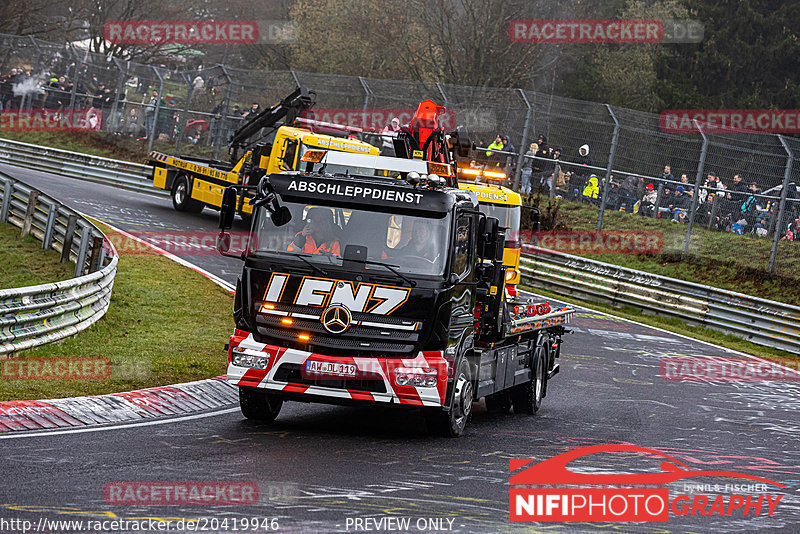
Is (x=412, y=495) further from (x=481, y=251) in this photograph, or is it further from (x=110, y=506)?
(x=481, y=251)

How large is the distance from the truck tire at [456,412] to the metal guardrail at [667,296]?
40.0ft

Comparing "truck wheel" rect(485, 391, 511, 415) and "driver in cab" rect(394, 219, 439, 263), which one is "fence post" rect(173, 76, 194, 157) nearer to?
"truck wheel" rect(485, 391, 511, 415)

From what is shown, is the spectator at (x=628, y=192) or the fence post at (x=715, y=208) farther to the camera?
the spectator at (x=628, y=192)

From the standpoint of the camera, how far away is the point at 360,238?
9.88m

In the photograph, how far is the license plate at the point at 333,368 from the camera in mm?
9461

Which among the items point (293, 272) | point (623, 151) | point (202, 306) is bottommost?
point (202, 306)

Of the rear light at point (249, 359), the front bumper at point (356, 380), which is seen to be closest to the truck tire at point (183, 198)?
the rear light at point (249, 359)

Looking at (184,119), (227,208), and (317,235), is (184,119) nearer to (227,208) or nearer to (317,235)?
(227,208)

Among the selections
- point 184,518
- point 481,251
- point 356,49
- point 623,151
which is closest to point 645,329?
point 623,151

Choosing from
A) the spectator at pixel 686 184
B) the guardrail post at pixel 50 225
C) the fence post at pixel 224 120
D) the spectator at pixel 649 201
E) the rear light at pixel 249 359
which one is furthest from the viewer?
Answer: the fence post at pixel 224 120

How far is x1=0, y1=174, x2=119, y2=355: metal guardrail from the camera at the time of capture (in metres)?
11.7

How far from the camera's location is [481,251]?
1079 centimetres

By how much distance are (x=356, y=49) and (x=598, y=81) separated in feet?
A: 41.4

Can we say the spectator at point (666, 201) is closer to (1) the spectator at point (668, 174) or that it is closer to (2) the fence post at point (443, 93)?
(1) the spectator at point (668, 174)
